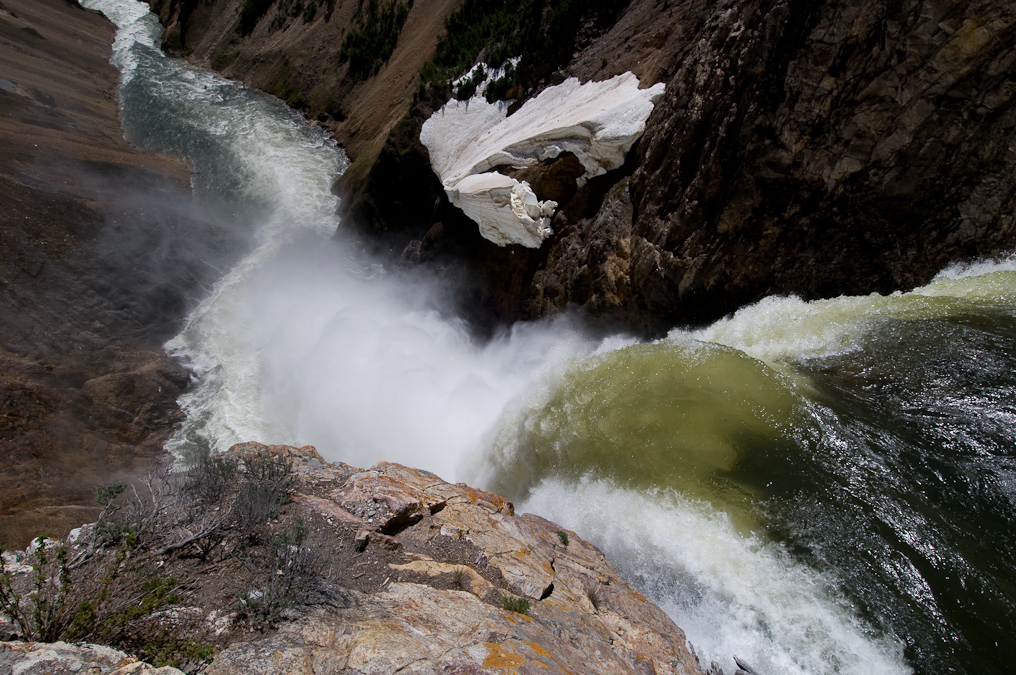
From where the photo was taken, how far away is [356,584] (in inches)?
183

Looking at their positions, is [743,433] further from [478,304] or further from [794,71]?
Answer: [478,304]

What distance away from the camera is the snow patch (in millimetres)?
10898

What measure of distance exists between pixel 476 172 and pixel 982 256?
984 cm

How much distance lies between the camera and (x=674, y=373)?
28.2ft

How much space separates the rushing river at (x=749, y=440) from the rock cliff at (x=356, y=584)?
3.52 ft

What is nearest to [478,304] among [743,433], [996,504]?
[743,433]

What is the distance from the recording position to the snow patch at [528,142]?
10898 millimetres

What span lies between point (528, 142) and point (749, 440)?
321 inches

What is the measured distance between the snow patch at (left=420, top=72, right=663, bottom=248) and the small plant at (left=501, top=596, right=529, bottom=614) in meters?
8.84

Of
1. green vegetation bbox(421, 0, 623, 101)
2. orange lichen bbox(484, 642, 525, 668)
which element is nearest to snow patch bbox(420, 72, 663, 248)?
green vegetation bbox(421, 0, 623, 101)

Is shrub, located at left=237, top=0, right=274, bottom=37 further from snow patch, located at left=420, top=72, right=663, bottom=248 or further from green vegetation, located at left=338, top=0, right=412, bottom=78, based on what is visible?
snow patch, located at left=420, top=72, right=663, bottom=248

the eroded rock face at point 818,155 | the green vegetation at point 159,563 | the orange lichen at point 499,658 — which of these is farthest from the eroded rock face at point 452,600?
the eroded rock face at point 818,155

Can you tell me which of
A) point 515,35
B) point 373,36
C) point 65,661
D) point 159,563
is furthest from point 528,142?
point 373,36

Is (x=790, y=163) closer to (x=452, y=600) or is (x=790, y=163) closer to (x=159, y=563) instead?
(x=452, y=600)
